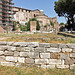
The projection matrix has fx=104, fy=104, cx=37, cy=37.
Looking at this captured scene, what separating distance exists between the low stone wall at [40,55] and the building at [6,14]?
161 ft

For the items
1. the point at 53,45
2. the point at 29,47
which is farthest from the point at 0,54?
the point at 53,45

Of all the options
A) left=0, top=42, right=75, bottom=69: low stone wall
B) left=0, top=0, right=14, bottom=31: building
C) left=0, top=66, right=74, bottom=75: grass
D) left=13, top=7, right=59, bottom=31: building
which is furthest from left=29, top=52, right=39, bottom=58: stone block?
left=13, top=7, right=59, bottom=31: building

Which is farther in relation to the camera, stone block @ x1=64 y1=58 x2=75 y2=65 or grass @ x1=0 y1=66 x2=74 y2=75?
stone block @ x1=64 y1=58 x2=75 y2=65

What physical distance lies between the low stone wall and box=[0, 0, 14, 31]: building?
4900 centimetres

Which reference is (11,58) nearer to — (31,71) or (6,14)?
(31,71)

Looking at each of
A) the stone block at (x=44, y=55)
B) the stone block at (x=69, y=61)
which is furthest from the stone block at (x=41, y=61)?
the stone block at (x=69, y=61)

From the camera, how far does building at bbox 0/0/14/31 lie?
5306 centimetres

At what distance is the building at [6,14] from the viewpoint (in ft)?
174

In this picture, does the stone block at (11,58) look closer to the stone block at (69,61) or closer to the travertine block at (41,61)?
the travertine block at (41,61)

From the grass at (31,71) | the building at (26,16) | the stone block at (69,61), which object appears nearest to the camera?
the grass at (31,71)

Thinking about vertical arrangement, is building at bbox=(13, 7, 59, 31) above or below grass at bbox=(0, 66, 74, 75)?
above

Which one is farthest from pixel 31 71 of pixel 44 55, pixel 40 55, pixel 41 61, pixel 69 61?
pixel 69 61

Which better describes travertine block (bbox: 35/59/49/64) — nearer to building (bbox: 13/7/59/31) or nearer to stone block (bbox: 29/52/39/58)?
stone block (bbox: 29/52/39/58)

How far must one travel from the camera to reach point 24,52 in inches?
206
